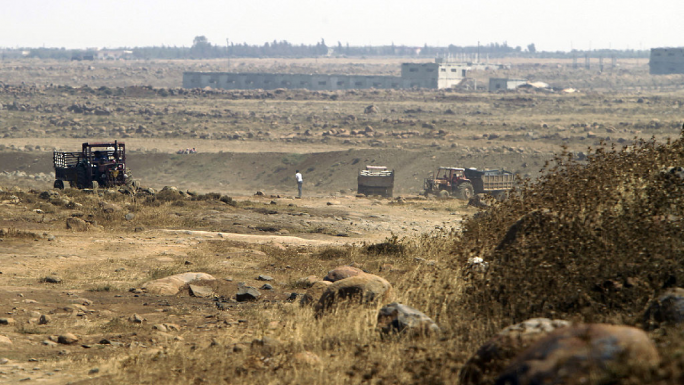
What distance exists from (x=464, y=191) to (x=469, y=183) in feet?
2.02

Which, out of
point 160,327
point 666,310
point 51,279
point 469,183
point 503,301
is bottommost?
point 469,183

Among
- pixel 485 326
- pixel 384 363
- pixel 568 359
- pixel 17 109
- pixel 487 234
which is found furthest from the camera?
pixel 17 109

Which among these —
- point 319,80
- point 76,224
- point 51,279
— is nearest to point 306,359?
point 51,279

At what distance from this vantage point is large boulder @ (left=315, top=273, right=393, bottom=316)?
26.5 feet

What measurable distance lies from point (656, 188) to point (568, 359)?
3924 mm

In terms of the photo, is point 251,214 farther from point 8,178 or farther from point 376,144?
point 376,144

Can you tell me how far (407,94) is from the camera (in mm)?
92688

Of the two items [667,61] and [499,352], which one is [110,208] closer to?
[499,352]

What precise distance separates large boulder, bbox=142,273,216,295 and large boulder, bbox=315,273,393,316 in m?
4.60

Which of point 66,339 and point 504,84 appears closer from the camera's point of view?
point 66,339

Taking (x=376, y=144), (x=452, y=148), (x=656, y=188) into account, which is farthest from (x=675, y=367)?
(x=376, y=144)

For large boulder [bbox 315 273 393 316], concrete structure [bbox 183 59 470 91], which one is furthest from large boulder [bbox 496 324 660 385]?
concrete structure [bbox 183 59 470 91]

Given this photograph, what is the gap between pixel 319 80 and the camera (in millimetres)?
118750

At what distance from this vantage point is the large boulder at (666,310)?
516cm
